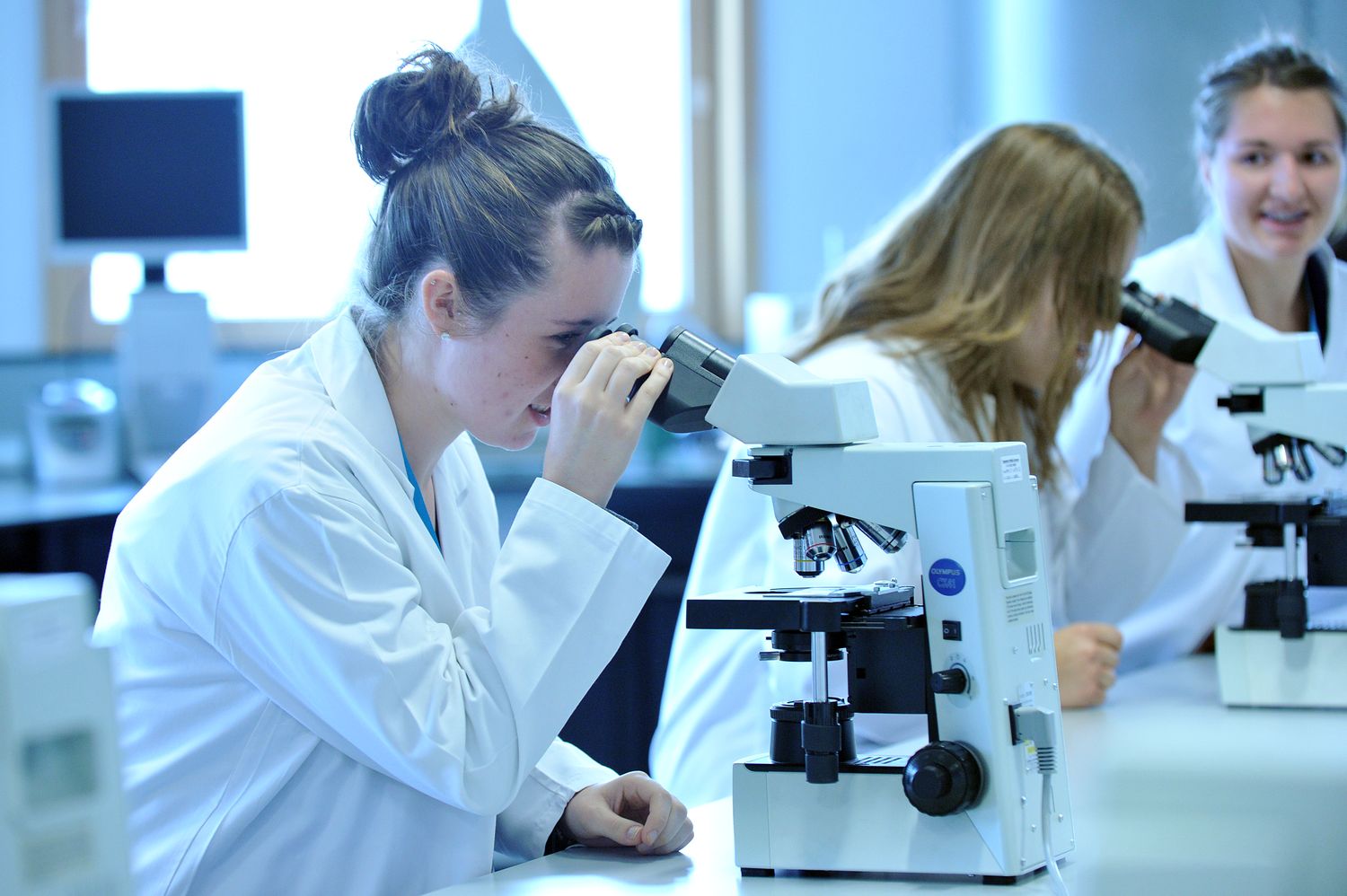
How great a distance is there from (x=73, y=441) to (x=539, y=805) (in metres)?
2.84

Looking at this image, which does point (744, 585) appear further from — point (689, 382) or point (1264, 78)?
point (1264, 78)

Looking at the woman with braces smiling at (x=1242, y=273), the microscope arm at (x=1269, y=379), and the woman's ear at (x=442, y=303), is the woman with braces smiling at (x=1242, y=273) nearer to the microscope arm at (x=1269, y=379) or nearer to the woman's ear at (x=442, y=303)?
the microscope arm at (x=1269, y=379)

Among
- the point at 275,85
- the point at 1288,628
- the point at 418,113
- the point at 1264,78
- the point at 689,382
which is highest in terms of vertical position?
the point at 275,85

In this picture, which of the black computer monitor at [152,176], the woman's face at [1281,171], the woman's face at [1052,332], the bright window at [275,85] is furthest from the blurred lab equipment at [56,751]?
the bright window at [275,85]

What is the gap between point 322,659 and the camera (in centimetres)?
120

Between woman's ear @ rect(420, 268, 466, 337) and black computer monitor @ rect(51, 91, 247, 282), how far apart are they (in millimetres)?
2785

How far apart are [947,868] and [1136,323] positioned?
109 cm

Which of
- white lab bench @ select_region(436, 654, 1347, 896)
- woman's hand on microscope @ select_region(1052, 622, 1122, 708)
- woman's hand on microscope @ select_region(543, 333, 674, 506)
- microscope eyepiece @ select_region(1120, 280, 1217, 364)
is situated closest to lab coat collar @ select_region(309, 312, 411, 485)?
woman's hand on microscope @ select_region(543, 333, 674, 506)

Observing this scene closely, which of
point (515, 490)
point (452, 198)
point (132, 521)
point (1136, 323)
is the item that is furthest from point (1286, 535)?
point (515, 490)

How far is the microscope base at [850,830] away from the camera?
3.82 ft

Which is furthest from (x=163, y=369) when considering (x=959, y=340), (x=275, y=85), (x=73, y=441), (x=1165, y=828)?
(x=1165, y=828)

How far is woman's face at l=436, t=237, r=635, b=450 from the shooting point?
4.70 feet

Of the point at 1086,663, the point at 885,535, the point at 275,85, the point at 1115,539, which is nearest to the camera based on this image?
the point at 885,535

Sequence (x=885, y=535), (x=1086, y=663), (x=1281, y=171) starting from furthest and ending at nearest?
1. (x=1281, y=171)
2. (x=1086, y=663)
3. (x=885, y=535)
